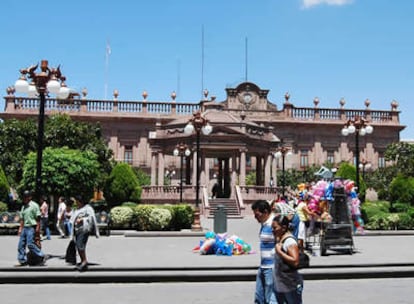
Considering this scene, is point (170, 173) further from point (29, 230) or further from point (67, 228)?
point (29, 230)

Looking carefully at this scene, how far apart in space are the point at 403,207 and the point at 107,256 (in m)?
18.0

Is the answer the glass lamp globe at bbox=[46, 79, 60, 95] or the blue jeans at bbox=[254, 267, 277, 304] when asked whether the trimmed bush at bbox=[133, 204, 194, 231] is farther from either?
the blue jeans at bbox=[254, 267, 277, 304]

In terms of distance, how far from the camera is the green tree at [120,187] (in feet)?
95.2

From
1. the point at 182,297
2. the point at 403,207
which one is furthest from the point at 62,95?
the point at 403,207

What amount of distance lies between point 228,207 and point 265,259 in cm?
2428

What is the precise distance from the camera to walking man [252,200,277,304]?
18.6 feet

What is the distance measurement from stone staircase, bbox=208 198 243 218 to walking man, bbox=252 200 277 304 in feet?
74.4

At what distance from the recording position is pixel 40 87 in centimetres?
1255

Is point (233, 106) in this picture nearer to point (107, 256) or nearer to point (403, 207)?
point (403, 207)

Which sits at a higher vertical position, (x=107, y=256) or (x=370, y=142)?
(x=370, y=142)

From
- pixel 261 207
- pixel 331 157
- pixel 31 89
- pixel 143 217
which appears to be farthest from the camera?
pixel 331 157

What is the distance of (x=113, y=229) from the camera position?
66.2ft

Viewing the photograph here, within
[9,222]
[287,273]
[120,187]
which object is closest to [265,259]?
[287,273]

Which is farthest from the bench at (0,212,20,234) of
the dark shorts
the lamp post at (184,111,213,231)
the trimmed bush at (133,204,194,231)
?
the dark shorts
